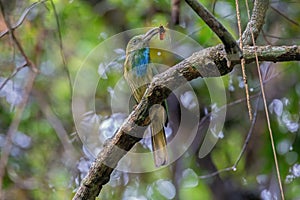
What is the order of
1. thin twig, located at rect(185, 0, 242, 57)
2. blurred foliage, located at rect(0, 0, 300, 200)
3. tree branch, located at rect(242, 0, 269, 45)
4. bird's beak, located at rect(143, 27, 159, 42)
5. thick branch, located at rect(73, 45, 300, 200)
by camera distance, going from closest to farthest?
1. thin twig, located at rect(185, 0, 242, 57)
2. thick branch, located at rect(73, 45, 300, 200)
3. tree branch, located at rect(242, 0, 269, 45)
4. bird's beak, located at rect(143, 27, 159, 42)
5. blurred foliage, located at rect(0, 0, 300, 200)

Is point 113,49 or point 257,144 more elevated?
point 113,49

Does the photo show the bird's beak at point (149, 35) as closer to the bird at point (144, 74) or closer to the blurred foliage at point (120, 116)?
the bird at point (144, 74)

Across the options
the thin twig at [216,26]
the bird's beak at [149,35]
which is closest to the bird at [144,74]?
the bird's beak at [149,35]

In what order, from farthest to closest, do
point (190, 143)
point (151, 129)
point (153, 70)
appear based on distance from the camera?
point (190, 143), point (153, 70), point (151, 129)

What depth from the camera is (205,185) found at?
261 cm

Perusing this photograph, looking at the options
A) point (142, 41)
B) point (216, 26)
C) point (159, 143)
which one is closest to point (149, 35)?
point (142, 41)

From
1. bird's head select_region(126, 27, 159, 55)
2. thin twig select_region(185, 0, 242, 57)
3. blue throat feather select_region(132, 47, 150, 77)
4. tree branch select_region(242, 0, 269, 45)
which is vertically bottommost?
blue throat feather select_region(132, 47, 150, 77)

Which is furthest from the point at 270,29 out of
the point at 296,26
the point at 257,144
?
the point at 257,144

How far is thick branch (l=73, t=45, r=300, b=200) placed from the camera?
4.00 ft

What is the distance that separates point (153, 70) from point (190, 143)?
687 millimetres

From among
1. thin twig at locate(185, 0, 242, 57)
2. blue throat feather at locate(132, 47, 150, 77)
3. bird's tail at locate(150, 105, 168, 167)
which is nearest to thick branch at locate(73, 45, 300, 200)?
thin twig at locate(185, 0, 242, 57)

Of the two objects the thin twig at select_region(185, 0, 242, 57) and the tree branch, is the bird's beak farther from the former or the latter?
the thin twig at select_region(185, 0, 242, 57)

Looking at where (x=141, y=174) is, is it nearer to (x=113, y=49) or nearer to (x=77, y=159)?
(x=77, y=159)

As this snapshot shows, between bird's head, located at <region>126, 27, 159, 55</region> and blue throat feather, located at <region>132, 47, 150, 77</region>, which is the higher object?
bird's head, located at <region>126, 27, 159, 55</region>
